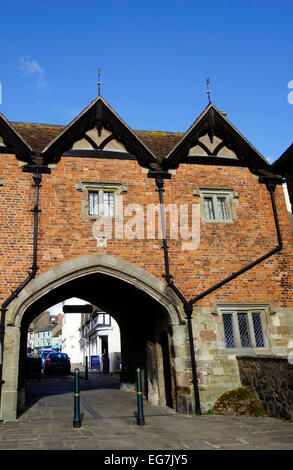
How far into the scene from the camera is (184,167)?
1186cm

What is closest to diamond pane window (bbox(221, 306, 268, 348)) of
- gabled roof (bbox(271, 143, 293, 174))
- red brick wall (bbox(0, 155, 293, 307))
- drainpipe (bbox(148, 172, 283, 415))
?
red brick wall (bbox(0, 155, 293, 307))

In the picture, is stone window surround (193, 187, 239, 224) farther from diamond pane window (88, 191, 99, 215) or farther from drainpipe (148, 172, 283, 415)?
diamond pane window (88, 191, 99, 215)

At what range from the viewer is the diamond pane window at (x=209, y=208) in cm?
1165

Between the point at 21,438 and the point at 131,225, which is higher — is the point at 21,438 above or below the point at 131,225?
below

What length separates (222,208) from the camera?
11.9 meters

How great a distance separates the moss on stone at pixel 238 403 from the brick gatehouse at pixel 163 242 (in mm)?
200

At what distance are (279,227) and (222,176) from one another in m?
2.47

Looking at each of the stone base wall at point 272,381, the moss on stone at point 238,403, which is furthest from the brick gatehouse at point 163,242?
the stone base wall at point 272,381

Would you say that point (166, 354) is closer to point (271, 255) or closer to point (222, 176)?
point (271, 255)

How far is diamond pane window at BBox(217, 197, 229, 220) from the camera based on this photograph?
11.8 m

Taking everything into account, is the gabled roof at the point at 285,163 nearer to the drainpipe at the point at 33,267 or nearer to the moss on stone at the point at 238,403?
the moss on stone at the point at 238,403

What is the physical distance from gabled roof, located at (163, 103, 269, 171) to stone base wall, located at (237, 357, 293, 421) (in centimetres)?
627

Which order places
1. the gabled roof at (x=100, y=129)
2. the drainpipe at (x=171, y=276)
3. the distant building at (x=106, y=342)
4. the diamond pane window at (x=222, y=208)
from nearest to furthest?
the drainpipe at (x=171, y=276)
the gabled roof at (x=100, y=129)
the diamond pane window at (x=222, y=208)
the distant building at (x=106, y=342)

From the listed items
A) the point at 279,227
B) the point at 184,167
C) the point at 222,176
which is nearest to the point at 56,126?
Result: the point at 184,167
